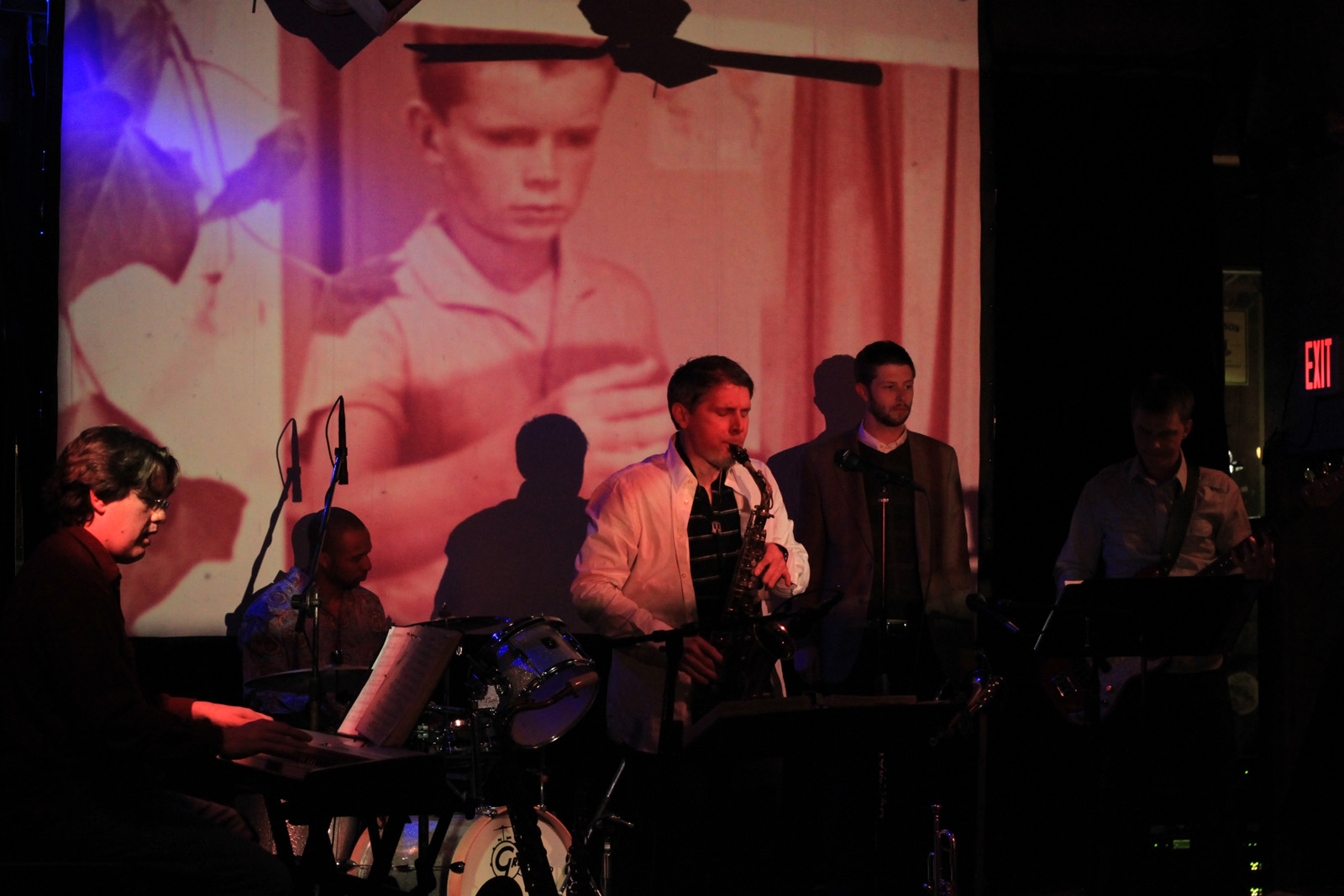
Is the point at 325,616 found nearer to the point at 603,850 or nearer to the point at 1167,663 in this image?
the point at 603,850

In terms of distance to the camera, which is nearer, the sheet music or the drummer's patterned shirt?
the sheet music

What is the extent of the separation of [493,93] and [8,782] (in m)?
3.49

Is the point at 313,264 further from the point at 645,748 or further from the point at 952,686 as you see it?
the point at 952,686

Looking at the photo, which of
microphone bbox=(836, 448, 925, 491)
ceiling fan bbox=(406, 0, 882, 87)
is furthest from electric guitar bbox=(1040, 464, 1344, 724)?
ceiling fan bbox=(406, 0, 882, 87)

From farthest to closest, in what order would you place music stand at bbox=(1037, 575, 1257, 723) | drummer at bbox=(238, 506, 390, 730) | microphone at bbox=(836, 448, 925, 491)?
drummer at bbox=(238, 506, 390, 730), microphone at bbox=(836, 448, 925, 491), music stand at bbox=(1037, 575, 1257, 723)

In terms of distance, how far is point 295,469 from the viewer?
4.91 m

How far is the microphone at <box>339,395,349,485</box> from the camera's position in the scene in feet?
14.7

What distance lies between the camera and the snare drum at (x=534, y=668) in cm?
327

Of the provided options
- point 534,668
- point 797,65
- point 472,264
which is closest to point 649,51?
point 797,65

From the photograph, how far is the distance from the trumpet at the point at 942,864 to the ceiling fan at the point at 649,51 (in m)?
3.29

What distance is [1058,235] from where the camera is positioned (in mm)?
5430

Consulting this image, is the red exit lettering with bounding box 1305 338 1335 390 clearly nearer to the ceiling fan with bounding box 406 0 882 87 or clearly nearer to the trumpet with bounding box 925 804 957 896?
the ceiling fan with bounding box 406 0 882 87

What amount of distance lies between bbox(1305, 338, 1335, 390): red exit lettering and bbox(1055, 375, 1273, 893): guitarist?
1.32m

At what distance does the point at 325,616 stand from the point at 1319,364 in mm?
4664
